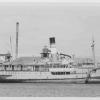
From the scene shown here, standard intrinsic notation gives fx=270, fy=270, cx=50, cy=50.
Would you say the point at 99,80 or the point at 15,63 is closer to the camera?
the point at 99,80

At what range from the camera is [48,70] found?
34.9 m

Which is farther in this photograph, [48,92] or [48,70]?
[48,70]

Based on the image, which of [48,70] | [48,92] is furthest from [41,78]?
[48,92]

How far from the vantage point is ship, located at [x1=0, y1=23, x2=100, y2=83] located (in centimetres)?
3416

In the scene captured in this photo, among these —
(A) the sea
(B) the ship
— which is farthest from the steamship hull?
(A) the sea

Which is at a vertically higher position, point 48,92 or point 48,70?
point 48,70

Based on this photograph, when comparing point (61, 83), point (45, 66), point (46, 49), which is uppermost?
point (46, 49)

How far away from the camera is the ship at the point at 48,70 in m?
34.2

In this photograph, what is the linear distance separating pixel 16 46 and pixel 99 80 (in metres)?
12.8

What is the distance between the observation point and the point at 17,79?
34.2 metres

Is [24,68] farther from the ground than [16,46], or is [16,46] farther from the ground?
[16,46]

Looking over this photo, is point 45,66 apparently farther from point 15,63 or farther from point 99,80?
point 99,80

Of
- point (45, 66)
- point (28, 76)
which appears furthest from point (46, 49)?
point (28, 76)

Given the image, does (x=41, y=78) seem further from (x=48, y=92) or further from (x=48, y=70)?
(x=48, y=92)
